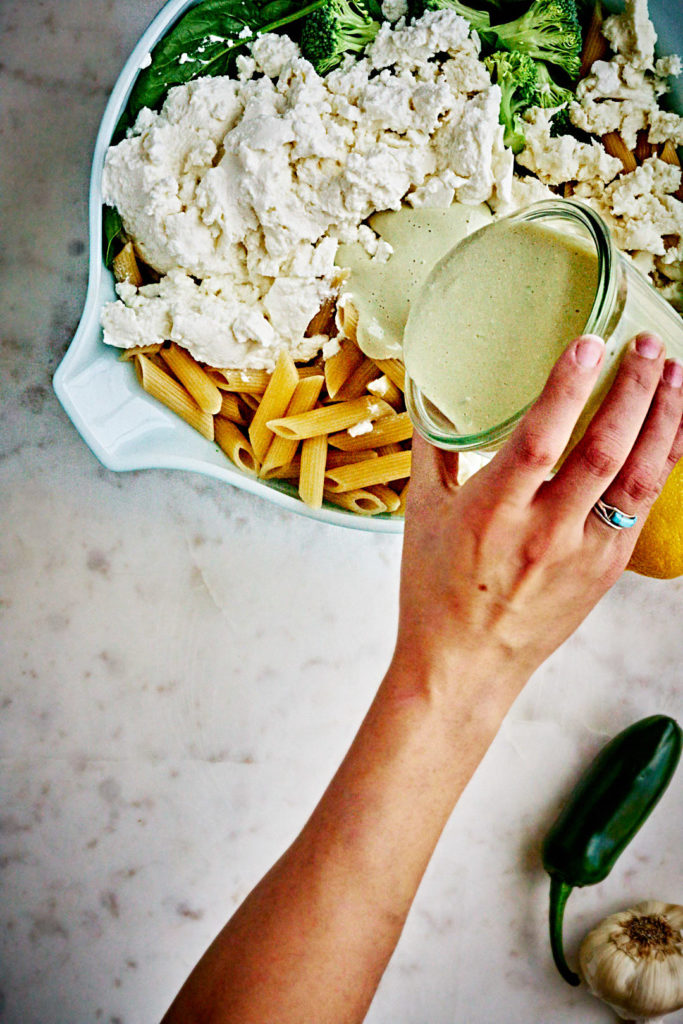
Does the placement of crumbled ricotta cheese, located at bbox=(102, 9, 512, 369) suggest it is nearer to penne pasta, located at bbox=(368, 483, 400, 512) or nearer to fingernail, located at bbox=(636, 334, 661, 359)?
penne pasta, located at bbox=(368, 483, 400, 512)

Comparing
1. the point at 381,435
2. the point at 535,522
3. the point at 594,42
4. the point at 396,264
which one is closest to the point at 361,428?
the point at 381,435

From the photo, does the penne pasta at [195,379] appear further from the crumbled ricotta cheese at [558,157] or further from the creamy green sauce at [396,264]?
the crumbled ricotta cheese at [558,157]

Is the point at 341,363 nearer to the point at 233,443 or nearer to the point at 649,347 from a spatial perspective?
the point at 233,443

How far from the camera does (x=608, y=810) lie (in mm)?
1444

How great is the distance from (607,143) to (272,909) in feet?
3.86

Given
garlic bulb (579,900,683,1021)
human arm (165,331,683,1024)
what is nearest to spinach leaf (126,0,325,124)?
human arm (165,331,683,1024)

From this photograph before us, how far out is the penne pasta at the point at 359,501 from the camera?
129 centimetres

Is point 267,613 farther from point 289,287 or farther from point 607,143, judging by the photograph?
point 607,143

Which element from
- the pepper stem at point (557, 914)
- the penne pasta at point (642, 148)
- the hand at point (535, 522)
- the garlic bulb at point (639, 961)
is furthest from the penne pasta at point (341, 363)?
the garlic bulb at point (639, 961)

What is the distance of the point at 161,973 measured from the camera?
150 cm

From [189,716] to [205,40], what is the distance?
1.14m

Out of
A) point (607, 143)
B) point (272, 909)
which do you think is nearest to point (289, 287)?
point (607, 143)

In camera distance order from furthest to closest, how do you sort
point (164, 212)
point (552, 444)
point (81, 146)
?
point (81, 146) < point (164, 212) < point (552, 444)

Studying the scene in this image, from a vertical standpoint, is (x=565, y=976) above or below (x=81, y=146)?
below
